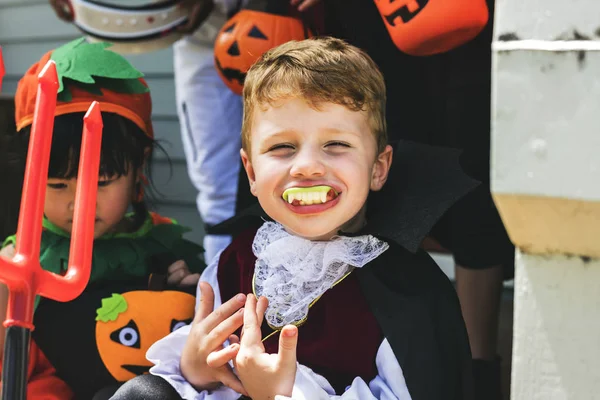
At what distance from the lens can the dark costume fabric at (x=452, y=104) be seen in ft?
6.25

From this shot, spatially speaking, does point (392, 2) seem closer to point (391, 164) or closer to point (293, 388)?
point (391, 164)

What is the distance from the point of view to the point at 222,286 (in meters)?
1.64

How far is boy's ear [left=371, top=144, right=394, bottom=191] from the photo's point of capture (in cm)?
150

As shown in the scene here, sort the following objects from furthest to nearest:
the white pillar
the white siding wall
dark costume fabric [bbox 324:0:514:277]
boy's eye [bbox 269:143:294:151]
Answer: the white siding wall < dark costume fabric [bbox 324:0:514:277] < boy's eye [bbox 269:143:294:151] < the white pillar

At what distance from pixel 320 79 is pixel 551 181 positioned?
642 millimetres

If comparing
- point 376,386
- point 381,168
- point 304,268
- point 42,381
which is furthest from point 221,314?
point 42,381

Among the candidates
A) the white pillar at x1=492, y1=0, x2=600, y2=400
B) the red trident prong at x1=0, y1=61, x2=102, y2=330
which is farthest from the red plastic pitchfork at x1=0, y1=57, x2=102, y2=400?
the white pillar at x1=492, y1=0, x2=600, y2=400

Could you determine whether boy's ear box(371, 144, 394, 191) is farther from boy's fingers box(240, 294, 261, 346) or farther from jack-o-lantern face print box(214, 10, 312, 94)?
jack-o-lantern face print box(214, 10, 312, 94)

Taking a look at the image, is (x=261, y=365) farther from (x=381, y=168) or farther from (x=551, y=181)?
(x=551, y=181)

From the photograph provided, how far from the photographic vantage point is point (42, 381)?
6.00 ft

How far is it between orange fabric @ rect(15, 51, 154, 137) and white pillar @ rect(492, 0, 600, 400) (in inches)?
48.9

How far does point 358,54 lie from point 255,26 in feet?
1.91

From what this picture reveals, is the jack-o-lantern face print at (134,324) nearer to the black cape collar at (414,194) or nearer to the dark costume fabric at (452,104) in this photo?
the black cape collar at (414,194)

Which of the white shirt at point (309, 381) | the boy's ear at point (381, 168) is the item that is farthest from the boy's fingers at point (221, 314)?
the boy's ear at point (381, 168)
